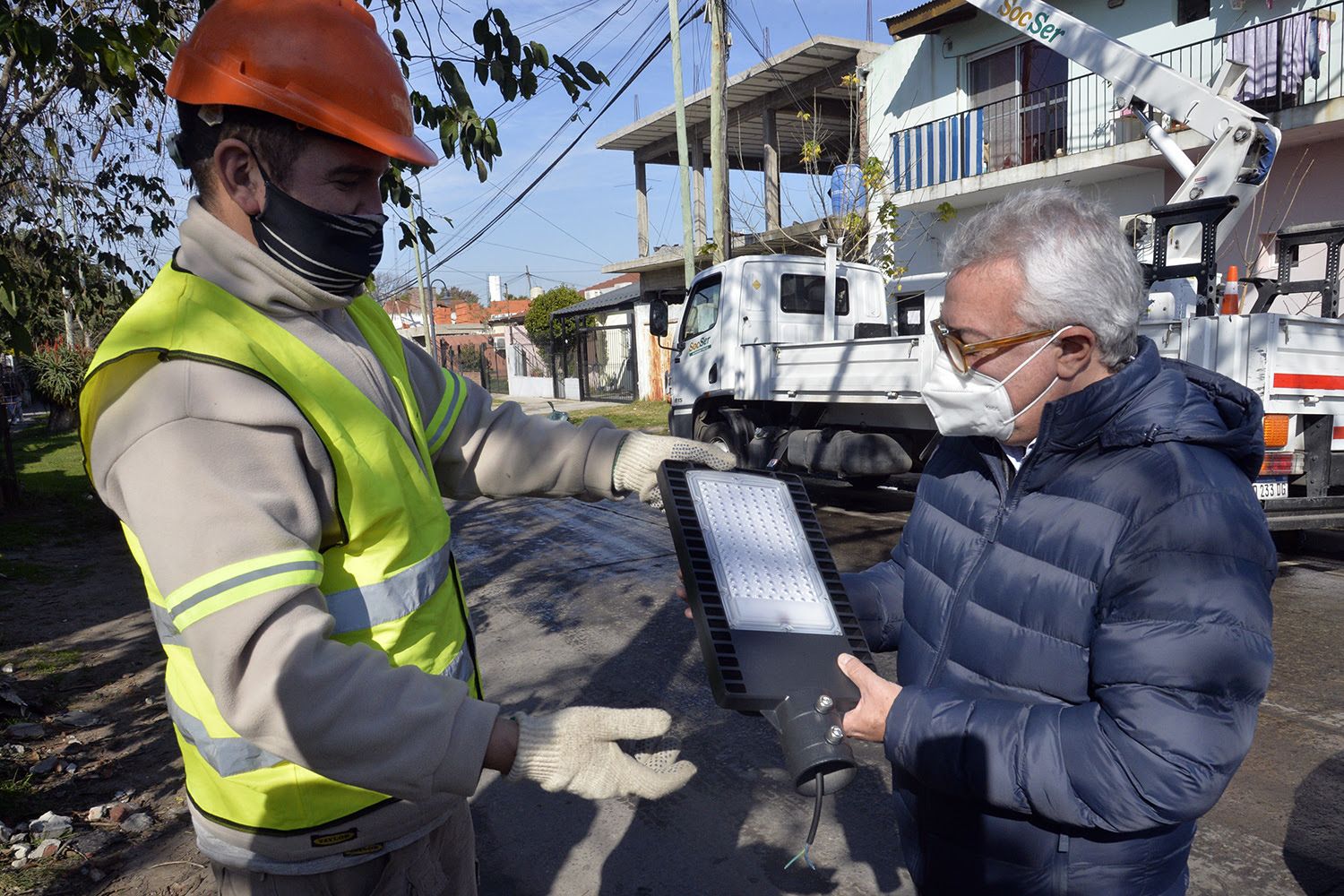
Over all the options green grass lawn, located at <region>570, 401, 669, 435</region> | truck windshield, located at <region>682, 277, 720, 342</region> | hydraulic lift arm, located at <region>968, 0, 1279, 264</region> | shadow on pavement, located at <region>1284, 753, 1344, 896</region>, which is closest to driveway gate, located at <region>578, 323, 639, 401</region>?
green grass lawn, located at <region>570, 401, 669, 435</region>

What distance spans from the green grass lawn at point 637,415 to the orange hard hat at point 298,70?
46.3ft

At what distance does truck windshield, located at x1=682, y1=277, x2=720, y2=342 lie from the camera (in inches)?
392

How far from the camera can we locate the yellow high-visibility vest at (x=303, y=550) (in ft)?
4.11

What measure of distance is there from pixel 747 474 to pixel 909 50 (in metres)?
16.8

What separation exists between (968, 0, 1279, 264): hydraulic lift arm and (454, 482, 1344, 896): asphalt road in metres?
3.44

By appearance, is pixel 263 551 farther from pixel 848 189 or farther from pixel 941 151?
pixel 941 151

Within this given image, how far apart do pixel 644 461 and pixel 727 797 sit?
71.0 inches

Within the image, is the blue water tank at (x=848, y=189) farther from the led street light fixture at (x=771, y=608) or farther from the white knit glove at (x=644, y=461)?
the led street light fixture at (x=771, y=608)

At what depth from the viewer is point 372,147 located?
1461 millimetres

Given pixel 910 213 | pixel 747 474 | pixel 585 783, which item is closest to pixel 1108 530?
pixel 747 474

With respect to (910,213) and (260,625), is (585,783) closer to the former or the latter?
(260,625)

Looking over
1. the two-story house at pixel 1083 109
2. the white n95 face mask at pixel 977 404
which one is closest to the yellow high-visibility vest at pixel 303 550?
the white n95 face mask at pixel 977 404

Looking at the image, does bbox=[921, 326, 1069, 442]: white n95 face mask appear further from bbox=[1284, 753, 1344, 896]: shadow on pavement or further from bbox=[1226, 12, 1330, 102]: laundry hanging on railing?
bbox=[1226, 12, 1330, 102]: laundry hanging on railing

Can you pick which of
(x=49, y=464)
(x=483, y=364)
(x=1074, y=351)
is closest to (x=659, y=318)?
(x=1074, y=351)
